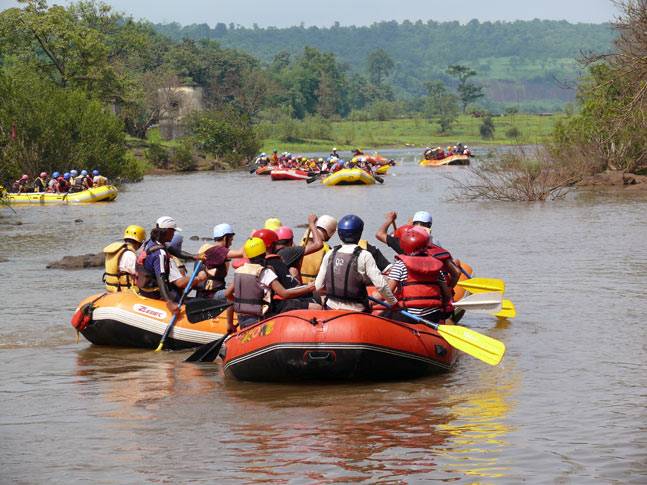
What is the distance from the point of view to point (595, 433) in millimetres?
9328

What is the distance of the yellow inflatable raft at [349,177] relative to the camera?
2030 inches

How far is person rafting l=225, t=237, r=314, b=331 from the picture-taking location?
11.3 meters

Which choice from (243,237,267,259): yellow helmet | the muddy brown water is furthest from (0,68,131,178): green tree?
(243,237,267,259): yellow helmet

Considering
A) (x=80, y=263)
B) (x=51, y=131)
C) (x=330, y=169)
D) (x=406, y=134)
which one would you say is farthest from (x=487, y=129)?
(x=80, y=263)

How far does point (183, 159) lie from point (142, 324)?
58285 mm

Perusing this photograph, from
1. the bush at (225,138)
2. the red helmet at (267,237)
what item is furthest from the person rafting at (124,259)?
the bush at (225,138)

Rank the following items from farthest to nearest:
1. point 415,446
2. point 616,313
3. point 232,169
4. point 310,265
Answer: point 232,169
point 616,313
point 310,265
point 415,446

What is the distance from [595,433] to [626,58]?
21.8 m

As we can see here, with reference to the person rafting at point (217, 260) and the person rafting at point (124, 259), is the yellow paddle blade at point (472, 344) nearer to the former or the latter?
the person rafting at point (217, 260)

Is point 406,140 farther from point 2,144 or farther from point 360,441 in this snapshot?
point 360,441

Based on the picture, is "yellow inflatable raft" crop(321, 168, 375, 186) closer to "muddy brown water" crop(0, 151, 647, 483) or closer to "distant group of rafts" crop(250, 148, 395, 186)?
"distant group of rafts" crop(250, 148, 395, 186)

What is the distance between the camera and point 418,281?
38.5 ft

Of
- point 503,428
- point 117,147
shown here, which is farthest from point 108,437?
point 117,147

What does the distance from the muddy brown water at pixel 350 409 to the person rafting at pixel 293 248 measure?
1.46m
